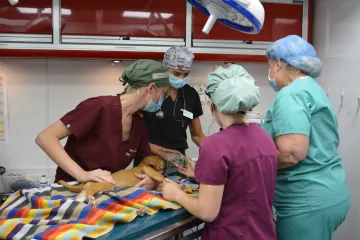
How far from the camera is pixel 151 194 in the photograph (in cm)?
147

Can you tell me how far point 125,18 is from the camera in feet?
9.01

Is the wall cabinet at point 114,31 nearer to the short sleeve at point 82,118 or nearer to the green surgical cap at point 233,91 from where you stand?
the short sleeve at point 82,118

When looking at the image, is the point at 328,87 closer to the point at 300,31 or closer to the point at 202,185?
the point at 300,31

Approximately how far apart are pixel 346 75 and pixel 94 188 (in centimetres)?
207

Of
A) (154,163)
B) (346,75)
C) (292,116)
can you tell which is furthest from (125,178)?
(346,75)

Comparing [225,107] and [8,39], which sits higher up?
[8,39]

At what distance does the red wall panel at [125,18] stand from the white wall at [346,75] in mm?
1122

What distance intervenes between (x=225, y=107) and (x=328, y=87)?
186 centimetres

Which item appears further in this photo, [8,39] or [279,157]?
[8,39]

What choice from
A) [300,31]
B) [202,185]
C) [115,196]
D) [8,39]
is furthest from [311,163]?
[8,39]

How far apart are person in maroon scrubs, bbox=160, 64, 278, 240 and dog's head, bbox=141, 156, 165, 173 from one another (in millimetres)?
370

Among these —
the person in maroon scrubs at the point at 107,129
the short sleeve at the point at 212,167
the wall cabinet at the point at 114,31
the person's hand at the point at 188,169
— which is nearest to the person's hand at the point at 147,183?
the person in maroon scrubs at the point at 107,129

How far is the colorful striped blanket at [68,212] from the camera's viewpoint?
3.75ft

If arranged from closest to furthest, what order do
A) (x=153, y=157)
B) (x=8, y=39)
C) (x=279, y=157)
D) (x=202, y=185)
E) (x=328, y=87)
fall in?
(x=202, y=185)
(x=279, y=157)
(x=153, y=157)
(x=8, y=39)
(x=328, y=87)
